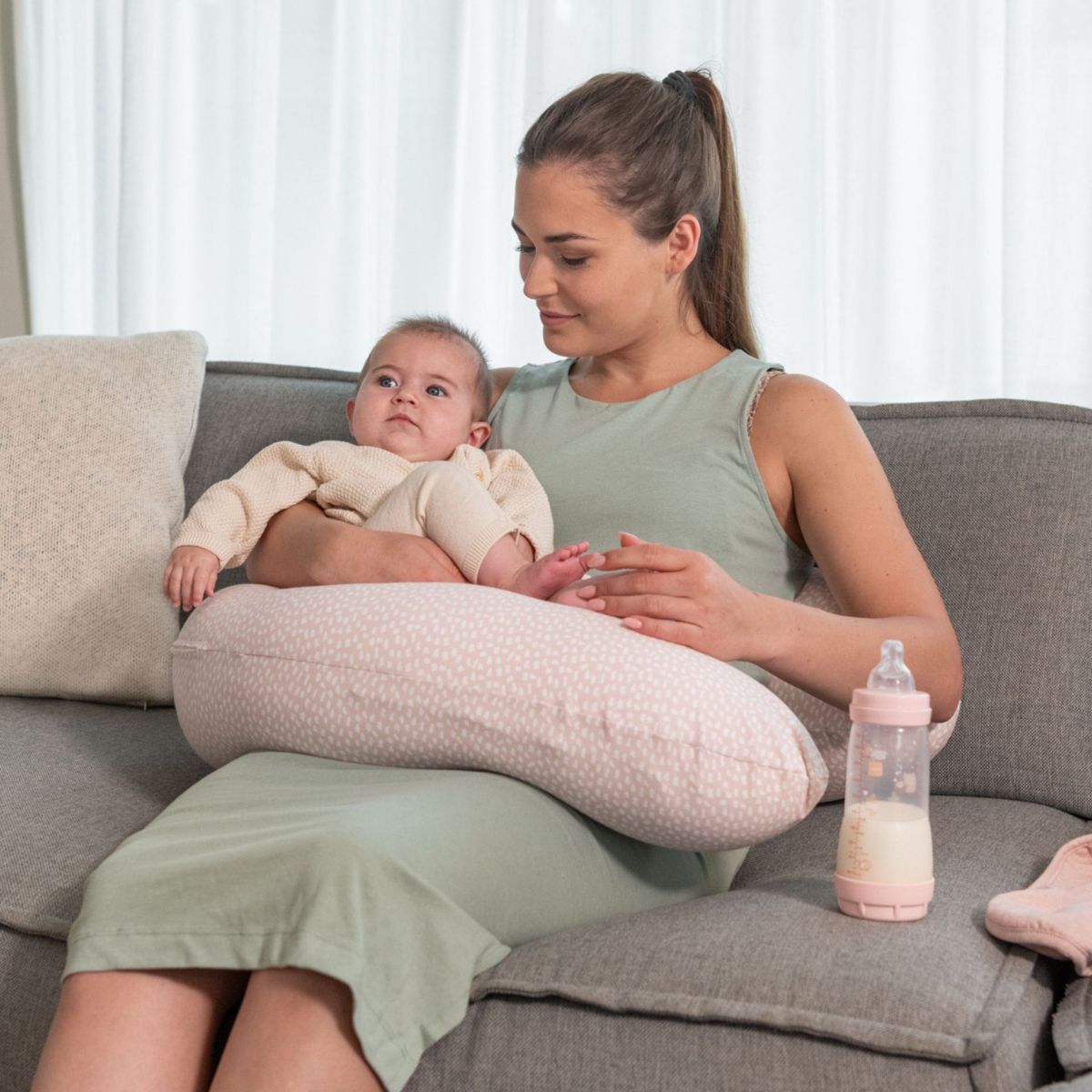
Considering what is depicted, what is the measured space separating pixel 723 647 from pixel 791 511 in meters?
0.35

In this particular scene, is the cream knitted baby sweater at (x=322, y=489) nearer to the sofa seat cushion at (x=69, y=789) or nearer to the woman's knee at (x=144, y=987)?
the sofa seat cushion at (x=69, y=789)

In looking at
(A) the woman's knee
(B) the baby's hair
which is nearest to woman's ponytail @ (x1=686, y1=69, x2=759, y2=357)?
(B) the baby's hair

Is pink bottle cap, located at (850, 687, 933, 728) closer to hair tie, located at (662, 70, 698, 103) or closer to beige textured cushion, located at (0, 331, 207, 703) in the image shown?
hair tie, located at (662, 70, 698, 103)

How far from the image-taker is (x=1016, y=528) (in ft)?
5.30

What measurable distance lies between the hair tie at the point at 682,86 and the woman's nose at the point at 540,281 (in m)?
0.28

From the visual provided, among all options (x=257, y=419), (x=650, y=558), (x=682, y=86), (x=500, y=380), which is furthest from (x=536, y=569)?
(x=257, y=419)

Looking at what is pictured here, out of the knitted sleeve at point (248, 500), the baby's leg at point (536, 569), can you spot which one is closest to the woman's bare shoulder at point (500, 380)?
the knitted sleeve at point (248, 500)

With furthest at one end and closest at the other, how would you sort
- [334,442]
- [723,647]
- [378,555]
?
[334,442] < [378,555] < [723,647]

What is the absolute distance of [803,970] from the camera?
1.02m

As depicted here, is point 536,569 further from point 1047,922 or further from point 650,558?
point 1047,922

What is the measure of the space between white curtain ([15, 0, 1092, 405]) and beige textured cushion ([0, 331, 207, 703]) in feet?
2.83

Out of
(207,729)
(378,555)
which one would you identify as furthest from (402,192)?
(207,729)

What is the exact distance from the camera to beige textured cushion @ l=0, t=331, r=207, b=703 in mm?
1839

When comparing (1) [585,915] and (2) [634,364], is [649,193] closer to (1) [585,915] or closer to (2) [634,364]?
(2) [634,364]
